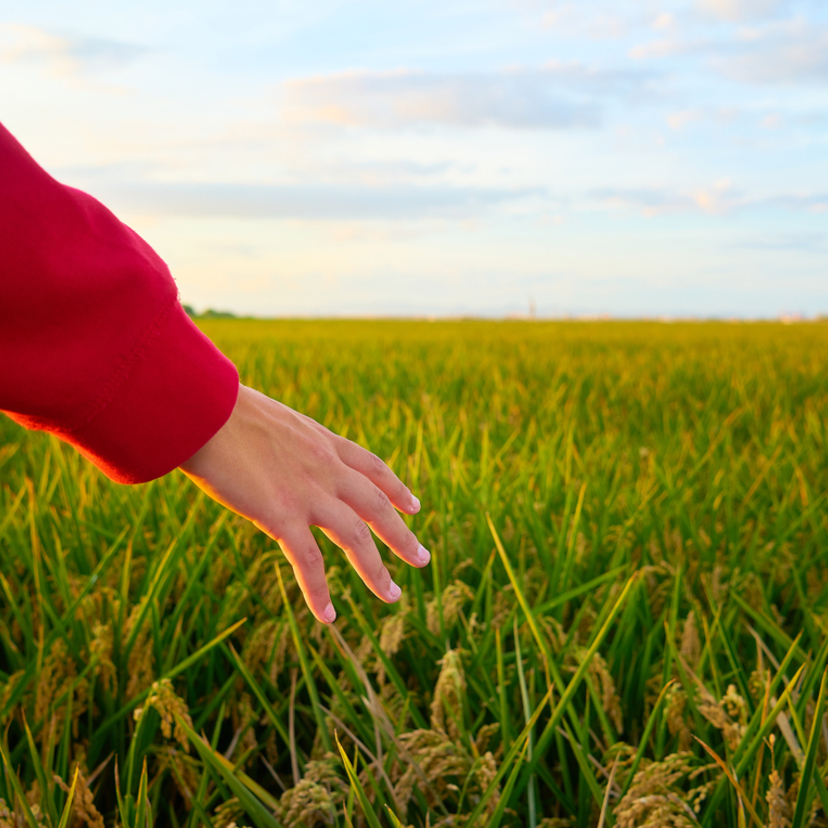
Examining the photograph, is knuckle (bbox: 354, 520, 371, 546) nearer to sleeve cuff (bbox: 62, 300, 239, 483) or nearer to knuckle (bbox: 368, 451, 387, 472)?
knuckle (bbox: 368, 451, 387, 472)

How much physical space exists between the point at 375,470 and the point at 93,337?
34cm

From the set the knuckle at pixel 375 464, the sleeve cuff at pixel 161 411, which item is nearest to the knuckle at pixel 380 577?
the knuckle at pixel 375 464

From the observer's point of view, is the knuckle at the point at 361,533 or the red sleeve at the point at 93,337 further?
the knuckle at the point at 361,533

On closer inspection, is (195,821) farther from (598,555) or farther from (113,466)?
(598,555)

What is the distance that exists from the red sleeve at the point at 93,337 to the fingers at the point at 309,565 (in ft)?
0.48

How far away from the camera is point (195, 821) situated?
0.86 meters

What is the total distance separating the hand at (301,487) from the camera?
73 centimetres

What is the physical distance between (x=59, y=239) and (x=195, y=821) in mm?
683

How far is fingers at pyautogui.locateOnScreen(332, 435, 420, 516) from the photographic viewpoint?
0.83 meters

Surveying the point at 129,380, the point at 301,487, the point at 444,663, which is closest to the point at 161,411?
the point at 129,380

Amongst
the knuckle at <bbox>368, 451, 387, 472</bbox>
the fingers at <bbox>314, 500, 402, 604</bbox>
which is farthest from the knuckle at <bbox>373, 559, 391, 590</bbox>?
the knuckle at <bbox>368, 451, 387, 472</bbox>

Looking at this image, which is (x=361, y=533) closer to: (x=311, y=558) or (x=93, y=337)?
(x=311, y=558)

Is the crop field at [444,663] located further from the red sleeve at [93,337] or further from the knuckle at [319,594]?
the red sleeve at [93,337]

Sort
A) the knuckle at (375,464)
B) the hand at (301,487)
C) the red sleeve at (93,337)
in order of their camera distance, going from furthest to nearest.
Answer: the knuckle at (375,464)
the hand at (301,487)
the red sleeve at (93,337)
